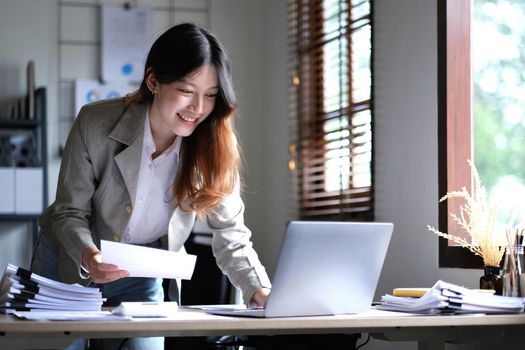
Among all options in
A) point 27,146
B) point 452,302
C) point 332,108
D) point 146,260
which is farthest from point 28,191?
point 452,302

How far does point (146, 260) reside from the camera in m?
1.96

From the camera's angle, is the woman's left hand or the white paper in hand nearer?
the white paper in hand

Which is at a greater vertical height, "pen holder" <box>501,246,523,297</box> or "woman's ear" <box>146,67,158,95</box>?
"woman's ear" <box>146,67,158,95</box>

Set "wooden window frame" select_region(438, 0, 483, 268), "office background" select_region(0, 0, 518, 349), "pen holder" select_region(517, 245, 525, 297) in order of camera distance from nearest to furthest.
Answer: "pen holder" select_region(517, 245, 525, 297), "wooden window frame" select_region(438, 0, 483, 268), "office background" select_region(0, 0, 518, 349)

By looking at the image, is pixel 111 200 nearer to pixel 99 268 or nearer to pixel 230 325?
pixel 99 268

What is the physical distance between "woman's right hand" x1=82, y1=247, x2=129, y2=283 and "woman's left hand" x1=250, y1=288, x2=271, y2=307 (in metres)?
0.36

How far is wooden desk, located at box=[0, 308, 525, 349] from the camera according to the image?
178 centimetres

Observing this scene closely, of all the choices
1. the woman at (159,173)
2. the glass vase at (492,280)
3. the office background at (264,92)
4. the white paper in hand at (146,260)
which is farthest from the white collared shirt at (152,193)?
the office background at (264,92)

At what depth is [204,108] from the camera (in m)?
2.30

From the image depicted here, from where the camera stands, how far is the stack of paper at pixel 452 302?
2174 mm

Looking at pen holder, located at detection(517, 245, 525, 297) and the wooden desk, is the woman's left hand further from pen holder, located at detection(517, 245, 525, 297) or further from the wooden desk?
pen holder, located at detection(517, 245, 525, 297)

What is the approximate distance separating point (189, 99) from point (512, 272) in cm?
95

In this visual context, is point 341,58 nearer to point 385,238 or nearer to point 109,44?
point 109,44

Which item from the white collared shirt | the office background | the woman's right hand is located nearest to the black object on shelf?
the office background
